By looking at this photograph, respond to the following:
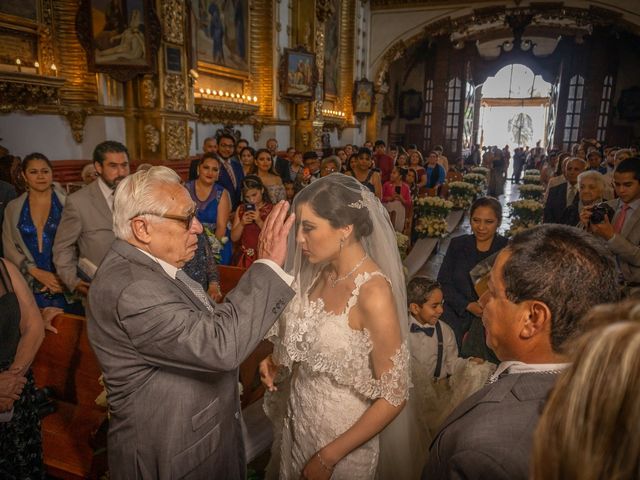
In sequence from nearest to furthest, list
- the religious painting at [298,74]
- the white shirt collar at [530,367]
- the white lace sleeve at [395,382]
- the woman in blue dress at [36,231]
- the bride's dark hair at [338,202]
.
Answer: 1. the white shirt collar at [530,367]
2. the white lace sleeve at [395,382]
3. the bride's dark hair at [338,202]
4. the woman in blue dress at [36,231]
5. the religious painting at [298,74]

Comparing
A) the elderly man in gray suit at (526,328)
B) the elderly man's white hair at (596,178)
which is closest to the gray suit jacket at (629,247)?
the elderly man's white hair at (596,178)

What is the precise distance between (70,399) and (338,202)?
227 centimetres

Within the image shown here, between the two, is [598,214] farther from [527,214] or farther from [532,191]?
[532,191]

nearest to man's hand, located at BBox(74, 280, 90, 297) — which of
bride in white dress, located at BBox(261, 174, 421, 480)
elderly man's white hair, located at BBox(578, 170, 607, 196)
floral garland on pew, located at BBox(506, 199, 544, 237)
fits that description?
bride in white dress, located at BBox(261, 174, 421, 480)

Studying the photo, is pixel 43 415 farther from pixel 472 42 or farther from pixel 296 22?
pixel 472 42

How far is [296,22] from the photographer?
12.1 metres

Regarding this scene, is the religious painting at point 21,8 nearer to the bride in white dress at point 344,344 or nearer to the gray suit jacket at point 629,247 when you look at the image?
the bride in white dress at point 344,344

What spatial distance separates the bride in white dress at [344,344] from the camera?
180cm

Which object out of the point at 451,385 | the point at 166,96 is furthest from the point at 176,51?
the point at 451,385

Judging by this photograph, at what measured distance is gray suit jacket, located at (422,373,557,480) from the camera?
0.91m

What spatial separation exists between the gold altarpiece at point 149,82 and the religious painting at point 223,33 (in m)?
0.13

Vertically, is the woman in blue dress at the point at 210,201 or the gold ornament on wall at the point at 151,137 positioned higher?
the gold ornament on wall at the point at 151,137

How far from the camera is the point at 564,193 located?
551cm

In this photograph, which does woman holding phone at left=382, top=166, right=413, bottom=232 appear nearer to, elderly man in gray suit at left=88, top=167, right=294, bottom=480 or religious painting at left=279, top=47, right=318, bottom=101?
elderly man in gray suit at left=88, top=167, right=294, bottom=480
